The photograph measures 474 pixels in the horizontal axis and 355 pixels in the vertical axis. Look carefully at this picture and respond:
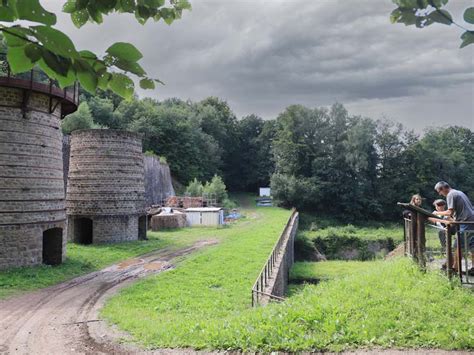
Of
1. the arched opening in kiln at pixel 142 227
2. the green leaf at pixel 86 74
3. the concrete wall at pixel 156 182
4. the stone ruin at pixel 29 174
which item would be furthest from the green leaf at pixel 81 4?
the concrete wall at pixel 156 182

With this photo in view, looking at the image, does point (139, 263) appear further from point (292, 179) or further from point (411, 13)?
point (292, 179)

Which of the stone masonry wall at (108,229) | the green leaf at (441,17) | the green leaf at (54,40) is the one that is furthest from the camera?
the stone masonry wall at (108,229)

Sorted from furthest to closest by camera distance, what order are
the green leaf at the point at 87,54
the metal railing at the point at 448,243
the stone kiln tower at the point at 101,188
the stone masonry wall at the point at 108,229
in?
1. the stone kiln tower at the point at 101,188
2. the stone masonry wall at the point at 108,229
3. the metal railing at the point at 448,243
4. the green leaf at the point at 87,54

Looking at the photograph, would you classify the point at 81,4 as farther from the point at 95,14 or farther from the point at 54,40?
the point at 54,40

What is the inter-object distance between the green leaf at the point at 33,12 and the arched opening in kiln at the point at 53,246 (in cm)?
1648

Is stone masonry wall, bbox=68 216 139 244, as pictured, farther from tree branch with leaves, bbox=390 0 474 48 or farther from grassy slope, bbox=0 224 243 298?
tree branch with leaves, bbox=390 0 474 48

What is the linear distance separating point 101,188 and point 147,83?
20.9 meters

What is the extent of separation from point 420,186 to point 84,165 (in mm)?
41021

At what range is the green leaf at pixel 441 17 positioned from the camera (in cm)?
195

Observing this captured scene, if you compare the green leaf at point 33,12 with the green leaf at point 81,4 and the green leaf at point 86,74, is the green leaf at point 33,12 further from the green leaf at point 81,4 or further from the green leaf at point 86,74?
the green leaf at point 81,4


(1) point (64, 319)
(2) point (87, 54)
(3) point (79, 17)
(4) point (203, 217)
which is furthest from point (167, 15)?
(4) point (203, 217)

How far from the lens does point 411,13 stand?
221 cm

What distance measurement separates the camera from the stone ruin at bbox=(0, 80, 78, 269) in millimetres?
14180

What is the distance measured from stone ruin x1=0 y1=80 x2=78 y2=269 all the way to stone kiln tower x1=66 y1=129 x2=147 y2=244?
5.37 m
